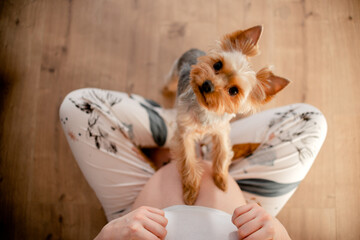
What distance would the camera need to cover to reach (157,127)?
1.67 meters

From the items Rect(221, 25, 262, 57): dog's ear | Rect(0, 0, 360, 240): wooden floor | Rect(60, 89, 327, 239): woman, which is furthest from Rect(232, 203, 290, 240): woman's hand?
Rect(0, 0, 360, 240): wooden floor

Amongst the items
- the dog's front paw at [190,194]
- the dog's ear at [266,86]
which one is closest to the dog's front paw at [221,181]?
the dog's front paw at [190,194]

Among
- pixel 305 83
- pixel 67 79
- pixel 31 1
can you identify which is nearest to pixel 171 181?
pixel 67 79

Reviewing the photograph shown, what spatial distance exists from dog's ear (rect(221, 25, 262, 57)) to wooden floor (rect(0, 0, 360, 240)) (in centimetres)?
92

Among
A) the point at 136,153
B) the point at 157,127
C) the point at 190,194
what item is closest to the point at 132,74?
the point at 157,127

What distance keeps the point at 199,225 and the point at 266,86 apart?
749 mm

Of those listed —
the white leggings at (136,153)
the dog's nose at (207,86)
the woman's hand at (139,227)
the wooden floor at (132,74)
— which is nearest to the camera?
the woman's hand at (139,227)

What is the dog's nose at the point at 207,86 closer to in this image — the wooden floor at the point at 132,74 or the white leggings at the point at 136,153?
the white leggings at the point at 136,153

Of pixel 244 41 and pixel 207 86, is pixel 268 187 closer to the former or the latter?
pixel 207 86

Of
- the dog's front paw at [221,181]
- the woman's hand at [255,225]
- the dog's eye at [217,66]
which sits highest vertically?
the dog's eye at [217,66]

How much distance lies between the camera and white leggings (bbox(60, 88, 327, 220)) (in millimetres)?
1354

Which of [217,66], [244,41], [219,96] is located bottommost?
[219,96]

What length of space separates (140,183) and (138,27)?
151 centimetres

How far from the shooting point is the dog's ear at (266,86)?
1119 millimetres
